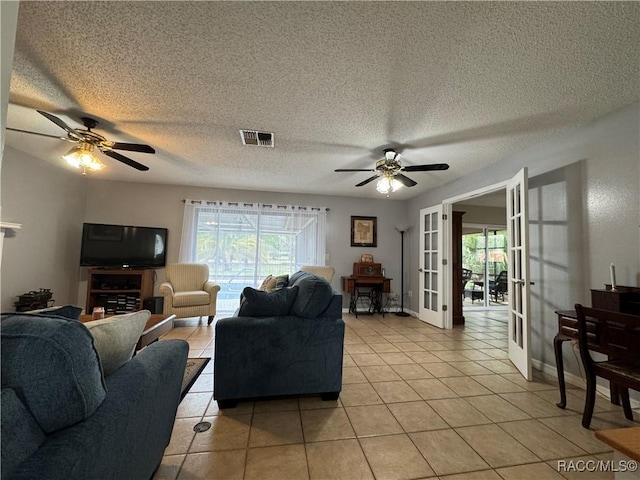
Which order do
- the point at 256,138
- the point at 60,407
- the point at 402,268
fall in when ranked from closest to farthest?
the point at 60,407 < the point at 256,138 < the point at 402,268

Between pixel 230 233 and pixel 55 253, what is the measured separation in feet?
8.09

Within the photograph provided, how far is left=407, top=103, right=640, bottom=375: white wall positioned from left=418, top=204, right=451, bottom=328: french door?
1413 mm

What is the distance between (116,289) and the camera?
404cm

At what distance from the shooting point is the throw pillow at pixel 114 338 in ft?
3.02

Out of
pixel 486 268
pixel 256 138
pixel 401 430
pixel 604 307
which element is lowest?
pixel 401 430

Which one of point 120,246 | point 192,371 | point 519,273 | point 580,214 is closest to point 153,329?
point 192,371

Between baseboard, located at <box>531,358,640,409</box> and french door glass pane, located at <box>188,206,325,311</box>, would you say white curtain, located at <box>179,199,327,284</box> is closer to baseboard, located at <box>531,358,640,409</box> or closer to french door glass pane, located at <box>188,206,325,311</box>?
french door glass pane, located at <box>188,206,325,311</box>

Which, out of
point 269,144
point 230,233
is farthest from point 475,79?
point 230,233

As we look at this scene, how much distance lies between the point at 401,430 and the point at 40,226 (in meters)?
4.92

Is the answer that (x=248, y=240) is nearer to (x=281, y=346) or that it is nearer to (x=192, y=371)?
(x=192, y=371)

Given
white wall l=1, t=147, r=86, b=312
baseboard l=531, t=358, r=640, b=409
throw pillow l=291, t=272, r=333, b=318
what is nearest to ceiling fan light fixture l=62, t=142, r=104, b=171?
white wall l=1, t=147, r=86, b=312

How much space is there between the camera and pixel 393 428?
5.52ft

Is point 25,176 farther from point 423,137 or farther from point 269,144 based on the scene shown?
point 423,137

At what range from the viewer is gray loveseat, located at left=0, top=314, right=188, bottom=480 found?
0.58 metres
